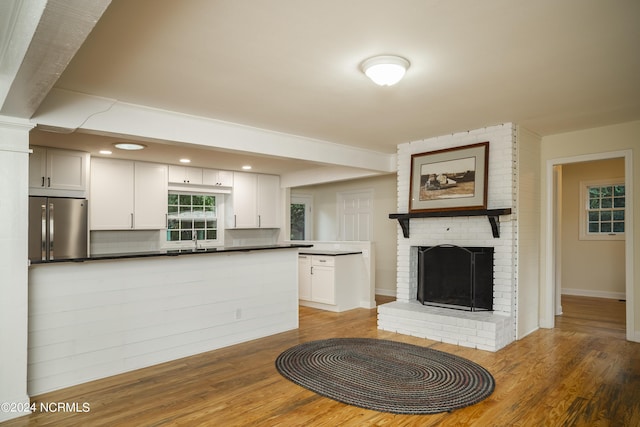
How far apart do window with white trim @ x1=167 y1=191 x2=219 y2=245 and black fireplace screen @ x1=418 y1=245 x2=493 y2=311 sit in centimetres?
394

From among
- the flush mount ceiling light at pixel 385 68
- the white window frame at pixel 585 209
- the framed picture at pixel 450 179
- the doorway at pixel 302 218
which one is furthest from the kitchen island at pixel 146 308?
the white window frame at pixel 585 209

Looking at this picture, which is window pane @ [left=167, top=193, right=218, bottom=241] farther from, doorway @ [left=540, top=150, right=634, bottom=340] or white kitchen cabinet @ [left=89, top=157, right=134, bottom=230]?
doorway @ [left=540, top=150, right=634, bottom=340]

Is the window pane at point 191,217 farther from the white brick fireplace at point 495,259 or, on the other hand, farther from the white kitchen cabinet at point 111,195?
the white brick fireplace at point 495,259

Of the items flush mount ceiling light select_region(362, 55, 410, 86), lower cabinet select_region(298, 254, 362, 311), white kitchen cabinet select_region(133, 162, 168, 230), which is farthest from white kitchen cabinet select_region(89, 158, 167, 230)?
flush mount ceiling light select_region(362, 55, 410, 86)

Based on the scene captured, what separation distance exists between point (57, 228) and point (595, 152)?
656 cm

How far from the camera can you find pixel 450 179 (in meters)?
4.84

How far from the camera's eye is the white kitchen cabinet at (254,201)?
7418mm

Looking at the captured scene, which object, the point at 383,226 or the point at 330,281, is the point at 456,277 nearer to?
the point at 330,281

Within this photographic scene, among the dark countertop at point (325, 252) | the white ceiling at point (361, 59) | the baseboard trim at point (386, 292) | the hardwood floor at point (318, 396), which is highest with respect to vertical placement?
the white ceiling at point (361, 59)

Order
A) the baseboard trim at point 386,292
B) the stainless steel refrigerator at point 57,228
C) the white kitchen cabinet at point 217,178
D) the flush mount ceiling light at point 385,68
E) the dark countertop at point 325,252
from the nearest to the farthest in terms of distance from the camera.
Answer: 1. the flush mount ceiling light at point 385,68
2. the stainless steel refrigerator at point 57,228
3. the dark countertop at point 325,252
4. the white kitchen cabinet at point 217,178
5. the baseboard trim at point 386,292

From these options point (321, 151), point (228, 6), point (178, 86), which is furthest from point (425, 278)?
point (228, 6)

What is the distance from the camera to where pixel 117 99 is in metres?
3.40

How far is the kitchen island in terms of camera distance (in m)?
3.19

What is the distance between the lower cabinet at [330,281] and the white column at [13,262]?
3859 mm
